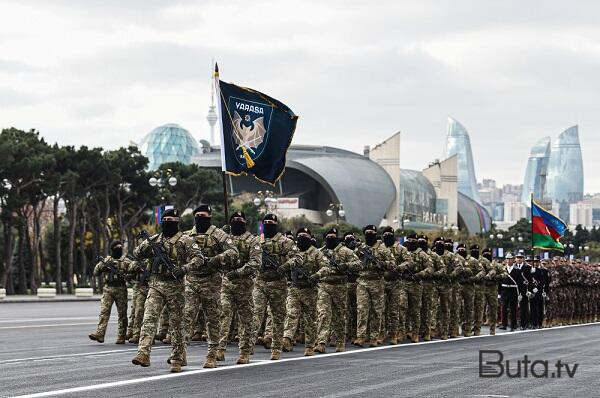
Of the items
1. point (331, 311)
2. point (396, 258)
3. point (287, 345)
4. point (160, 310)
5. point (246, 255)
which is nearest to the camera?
point (160, 310)

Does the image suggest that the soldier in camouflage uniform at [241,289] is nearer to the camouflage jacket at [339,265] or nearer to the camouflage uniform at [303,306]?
the camouflage uniform at [303,306]

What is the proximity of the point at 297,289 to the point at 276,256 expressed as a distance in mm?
940

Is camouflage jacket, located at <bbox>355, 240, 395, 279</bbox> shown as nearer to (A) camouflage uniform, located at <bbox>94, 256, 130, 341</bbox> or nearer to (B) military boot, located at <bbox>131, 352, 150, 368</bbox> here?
(A) camouflage uniform, located at <bbox>94, 256, 130, 341</bbox>

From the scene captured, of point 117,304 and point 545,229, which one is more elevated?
point 545,229

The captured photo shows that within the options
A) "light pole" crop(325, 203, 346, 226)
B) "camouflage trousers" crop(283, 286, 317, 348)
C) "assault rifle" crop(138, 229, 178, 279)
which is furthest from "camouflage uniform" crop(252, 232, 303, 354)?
"light pole" crop(325, 203, 346, 226)

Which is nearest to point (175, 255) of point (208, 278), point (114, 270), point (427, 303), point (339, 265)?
point (208, 278)

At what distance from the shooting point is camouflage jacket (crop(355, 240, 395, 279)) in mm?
19281

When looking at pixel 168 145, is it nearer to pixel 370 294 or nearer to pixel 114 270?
pixel 114 270

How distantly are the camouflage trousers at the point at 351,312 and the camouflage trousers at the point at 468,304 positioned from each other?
13.5 feet

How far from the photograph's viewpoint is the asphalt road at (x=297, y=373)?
38.6 feet

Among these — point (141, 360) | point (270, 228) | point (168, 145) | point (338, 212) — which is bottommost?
point (141, 360)

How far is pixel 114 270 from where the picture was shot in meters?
20.2

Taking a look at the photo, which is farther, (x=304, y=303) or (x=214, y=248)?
(x=304, y=303)

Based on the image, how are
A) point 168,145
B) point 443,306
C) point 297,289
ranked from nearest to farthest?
1. point 297,289
2. point 443,306
3. point 168,145
